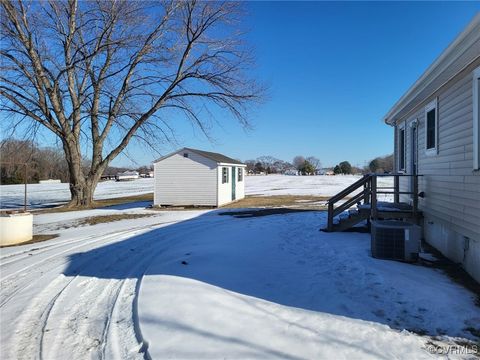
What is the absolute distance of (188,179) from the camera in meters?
20.1

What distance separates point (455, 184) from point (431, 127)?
7.92ft

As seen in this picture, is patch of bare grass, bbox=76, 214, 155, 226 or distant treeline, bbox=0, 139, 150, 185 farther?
distant treeline, bbox=0, 139, 150, 185

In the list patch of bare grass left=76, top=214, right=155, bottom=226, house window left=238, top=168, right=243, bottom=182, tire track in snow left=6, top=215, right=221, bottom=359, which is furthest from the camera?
house window left=238, top=168, right=243, bottom=182

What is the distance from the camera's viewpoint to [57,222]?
44.9 ft

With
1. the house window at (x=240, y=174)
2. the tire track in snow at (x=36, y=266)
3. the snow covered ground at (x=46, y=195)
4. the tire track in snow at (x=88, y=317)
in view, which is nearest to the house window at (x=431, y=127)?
the tire track in snow at (x=88, y=317)

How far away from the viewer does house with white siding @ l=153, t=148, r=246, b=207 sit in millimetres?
19953

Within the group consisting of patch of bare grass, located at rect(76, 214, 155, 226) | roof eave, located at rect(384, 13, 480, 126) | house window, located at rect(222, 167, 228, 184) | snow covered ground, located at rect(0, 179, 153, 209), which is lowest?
patch of bare grass, located at rect(76, 214, 155, 226)

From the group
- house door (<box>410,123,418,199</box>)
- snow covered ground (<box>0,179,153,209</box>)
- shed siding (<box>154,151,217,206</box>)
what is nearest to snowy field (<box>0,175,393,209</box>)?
snow covered ground (<box>0,179,153,209</box>)

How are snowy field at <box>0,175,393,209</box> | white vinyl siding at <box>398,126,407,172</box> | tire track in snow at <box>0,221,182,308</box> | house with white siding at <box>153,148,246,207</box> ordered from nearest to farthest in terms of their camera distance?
tire track in snow at <box>0,221,182,308</box> → white vinyl siding at <box>398,126,407,172</box> → house with white siding at <box>153,148,246,207</box> → snowy field at <box>0,175,393,209</box>

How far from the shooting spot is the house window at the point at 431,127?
757 centimetres

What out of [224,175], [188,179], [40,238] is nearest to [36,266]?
[40,238]

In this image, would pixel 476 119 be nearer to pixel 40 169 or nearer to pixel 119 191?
pixel 119 191

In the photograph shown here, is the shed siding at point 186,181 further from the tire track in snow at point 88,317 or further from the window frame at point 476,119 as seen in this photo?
the window frame at point 476,119

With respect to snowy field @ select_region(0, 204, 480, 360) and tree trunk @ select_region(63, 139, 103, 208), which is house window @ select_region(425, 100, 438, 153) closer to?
snowy field @ select_region(0, 204, 480, 360)
